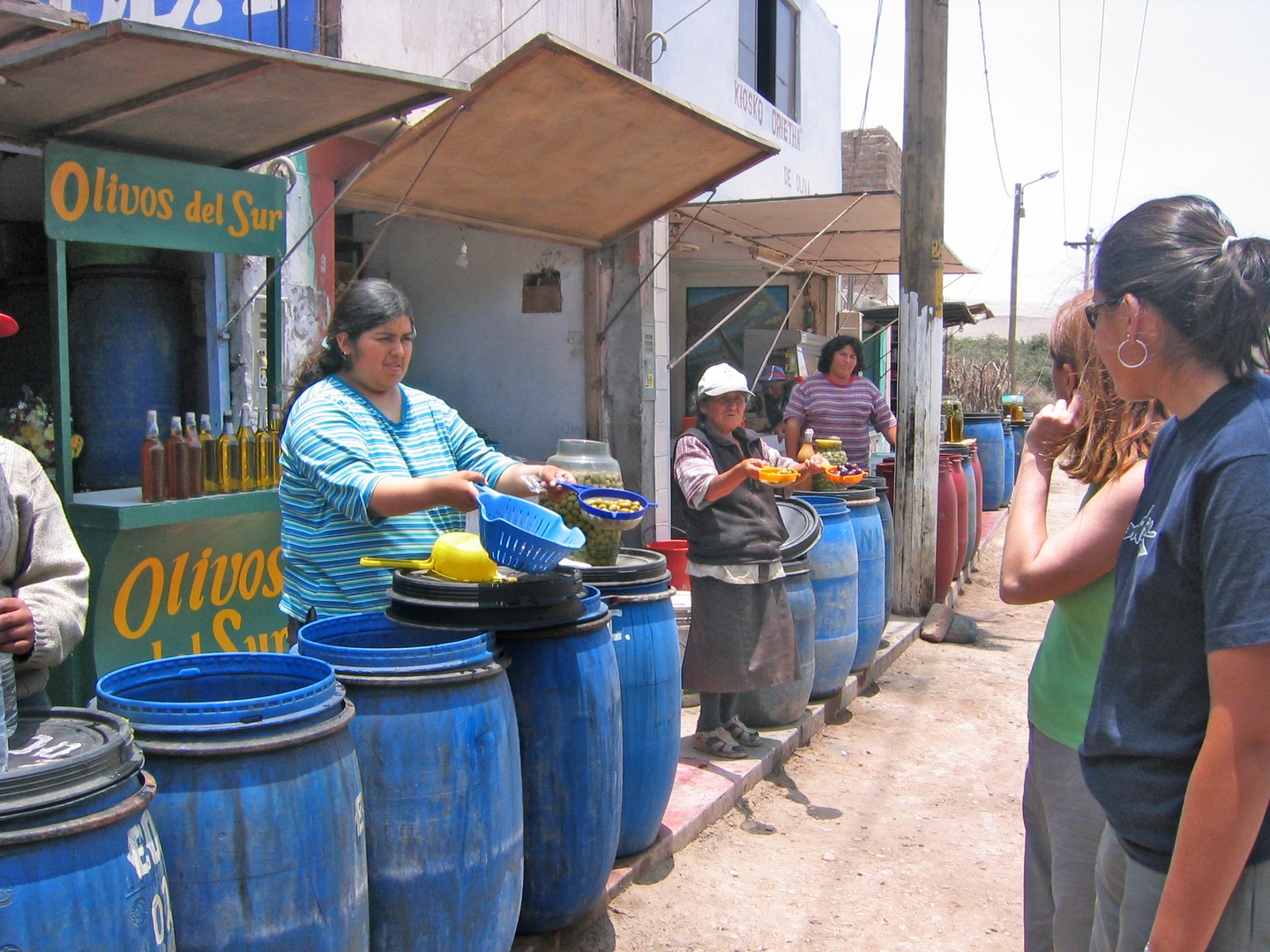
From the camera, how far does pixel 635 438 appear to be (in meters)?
7.74

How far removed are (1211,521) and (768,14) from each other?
437 inches

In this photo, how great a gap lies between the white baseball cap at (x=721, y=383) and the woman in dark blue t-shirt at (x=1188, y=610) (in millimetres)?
2720

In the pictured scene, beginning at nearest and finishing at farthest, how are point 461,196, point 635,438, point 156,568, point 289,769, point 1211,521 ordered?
point 1211,521 → point 289,769 → point 156,568 → point 461,196 → point 635,438

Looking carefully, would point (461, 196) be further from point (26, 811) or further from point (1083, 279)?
point (26, 811)

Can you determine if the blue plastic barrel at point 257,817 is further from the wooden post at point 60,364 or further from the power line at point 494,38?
the power line at point 494,38

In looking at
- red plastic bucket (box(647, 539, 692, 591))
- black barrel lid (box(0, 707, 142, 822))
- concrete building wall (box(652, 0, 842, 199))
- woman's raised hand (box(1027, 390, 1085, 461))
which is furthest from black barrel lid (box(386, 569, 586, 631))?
concrete building wall (box(652, 0, 842, 199))

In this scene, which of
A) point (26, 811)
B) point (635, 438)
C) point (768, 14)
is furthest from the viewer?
point (768, 14)

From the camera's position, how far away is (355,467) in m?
2.61

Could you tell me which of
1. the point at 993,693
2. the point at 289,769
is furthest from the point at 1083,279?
the point at 993,693

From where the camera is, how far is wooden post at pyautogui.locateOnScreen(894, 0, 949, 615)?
281 inches

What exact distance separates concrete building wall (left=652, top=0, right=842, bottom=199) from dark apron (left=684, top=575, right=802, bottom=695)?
4.97 meters

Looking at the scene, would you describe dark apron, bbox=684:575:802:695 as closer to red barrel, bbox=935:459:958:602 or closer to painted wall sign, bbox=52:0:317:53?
painted wall sign, bbox=52:0:317:53

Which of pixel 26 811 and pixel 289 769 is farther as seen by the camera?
pixel 289 769

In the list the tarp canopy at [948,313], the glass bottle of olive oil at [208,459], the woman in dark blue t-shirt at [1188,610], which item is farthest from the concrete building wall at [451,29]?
the tarp canopy at [948,313]
